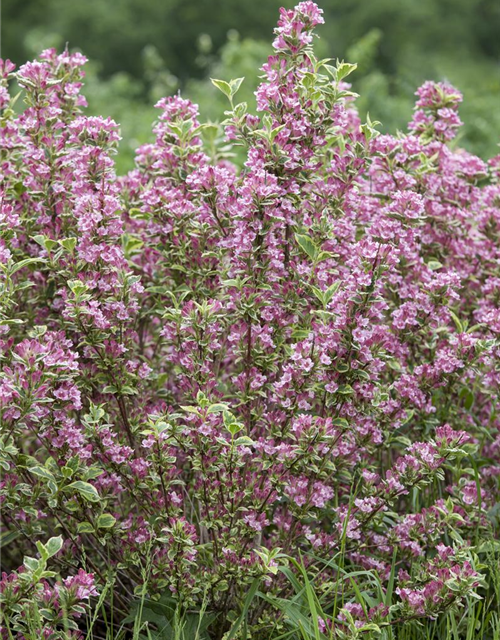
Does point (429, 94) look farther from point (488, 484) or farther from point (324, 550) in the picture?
point (324, 550)

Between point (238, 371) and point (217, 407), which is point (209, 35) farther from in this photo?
point (217, 407)

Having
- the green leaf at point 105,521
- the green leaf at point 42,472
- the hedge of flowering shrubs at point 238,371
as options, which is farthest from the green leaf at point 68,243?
the green leaf at point 105,521

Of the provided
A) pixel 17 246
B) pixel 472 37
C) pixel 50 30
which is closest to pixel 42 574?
pixel 17 246

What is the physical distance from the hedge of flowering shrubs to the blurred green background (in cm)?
1105

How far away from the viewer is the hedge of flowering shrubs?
2723 mm

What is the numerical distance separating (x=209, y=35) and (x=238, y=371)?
81.8 feet

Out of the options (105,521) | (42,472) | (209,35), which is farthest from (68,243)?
(209,35)

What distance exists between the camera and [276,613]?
2973 millimetres

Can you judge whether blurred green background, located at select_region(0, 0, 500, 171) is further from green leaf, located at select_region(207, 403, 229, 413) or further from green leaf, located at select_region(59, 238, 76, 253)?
green leaf, located at select_region(207, 403, 229, 413)

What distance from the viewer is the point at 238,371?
3295 millimetres

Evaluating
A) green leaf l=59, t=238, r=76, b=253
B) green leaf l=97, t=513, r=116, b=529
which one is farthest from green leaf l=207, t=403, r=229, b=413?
green leaf l=59, t=238, r=76, b=253

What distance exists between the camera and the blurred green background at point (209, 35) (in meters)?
17.6

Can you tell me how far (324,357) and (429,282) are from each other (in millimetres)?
686

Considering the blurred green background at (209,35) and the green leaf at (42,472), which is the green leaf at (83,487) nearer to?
the green leaf at (42,472)
